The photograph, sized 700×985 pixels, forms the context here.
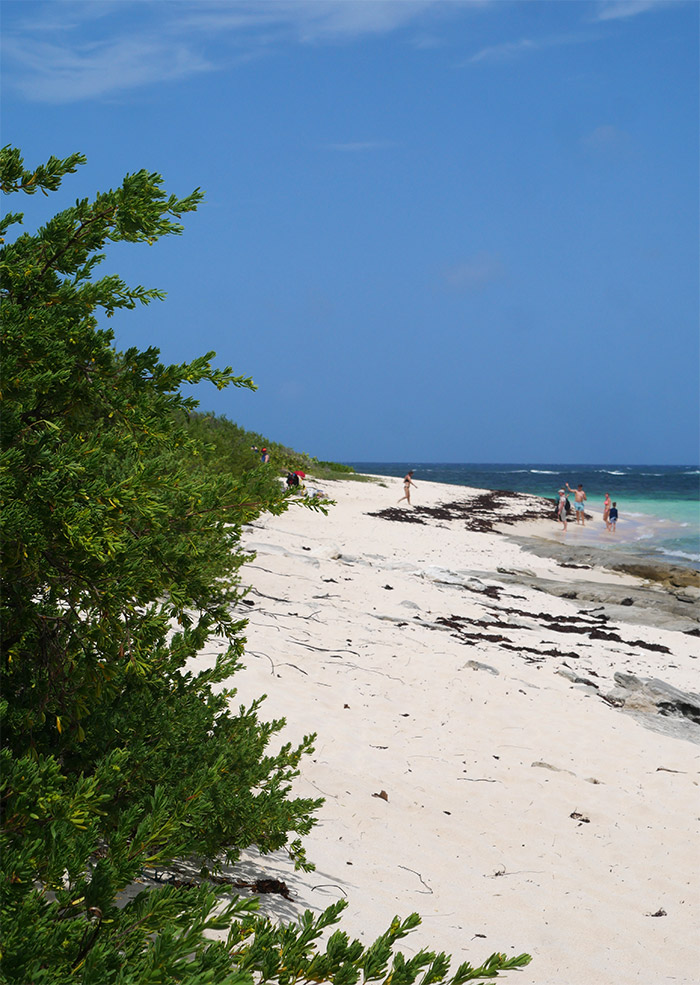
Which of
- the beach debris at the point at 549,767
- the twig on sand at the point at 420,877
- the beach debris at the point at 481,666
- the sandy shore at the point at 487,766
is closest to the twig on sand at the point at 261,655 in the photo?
the sandy shore at the point at 487,766

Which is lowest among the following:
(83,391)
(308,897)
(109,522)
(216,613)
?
(308,897)

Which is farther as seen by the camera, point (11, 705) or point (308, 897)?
point (308, 897)

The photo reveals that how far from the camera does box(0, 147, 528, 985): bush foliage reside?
6.20ft

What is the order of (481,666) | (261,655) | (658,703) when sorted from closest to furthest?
(261,655) → (658,703) → (481,666)

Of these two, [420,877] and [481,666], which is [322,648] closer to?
[481,666]

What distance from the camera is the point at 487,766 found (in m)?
6.48

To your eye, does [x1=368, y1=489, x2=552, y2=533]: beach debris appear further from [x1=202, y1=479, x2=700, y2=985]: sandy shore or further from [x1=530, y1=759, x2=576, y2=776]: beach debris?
[x1=530, y1=759, x2=576, y2=776]: beach debris

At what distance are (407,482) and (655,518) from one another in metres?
17.4

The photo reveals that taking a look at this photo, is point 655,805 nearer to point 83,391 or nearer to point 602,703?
point 602,703

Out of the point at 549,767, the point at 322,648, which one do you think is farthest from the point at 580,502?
the point at 549,767

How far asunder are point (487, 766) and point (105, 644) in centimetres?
496

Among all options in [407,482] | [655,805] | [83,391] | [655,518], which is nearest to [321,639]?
[655,805]

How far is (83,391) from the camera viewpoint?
2.58 m

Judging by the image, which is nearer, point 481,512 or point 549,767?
point 549,767
